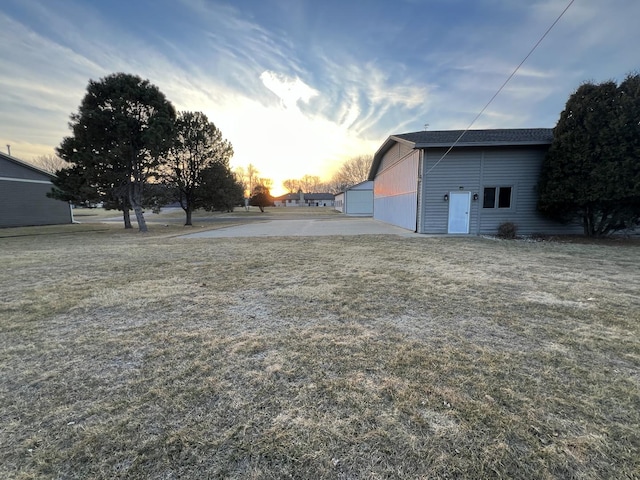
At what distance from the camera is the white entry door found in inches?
504

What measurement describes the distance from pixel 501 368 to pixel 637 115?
42.3 ft

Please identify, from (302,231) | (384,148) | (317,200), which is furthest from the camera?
(317,200)

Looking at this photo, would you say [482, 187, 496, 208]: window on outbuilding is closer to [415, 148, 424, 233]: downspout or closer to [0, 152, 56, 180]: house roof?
[415, 148, 424, 233]: downspout

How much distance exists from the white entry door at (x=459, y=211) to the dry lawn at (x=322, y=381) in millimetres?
8101

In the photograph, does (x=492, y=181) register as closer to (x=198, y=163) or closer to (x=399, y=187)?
(x=399, y=187)

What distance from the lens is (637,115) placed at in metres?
9.34

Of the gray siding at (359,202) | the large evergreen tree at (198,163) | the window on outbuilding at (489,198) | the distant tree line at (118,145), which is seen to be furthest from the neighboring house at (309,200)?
the window on outbuilding at (489,198)

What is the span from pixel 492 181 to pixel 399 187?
5385 millimetres

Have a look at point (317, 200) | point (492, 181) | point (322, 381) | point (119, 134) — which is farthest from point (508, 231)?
point (317, 200)

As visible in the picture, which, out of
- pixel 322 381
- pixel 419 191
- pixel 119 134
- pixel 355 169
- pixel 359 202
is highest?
pixel 355 169

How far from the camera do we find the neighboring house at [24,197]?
19750mm

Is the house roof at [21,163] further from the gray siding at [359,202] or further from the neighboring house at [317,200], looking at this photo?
the neighboring house at [317,200]

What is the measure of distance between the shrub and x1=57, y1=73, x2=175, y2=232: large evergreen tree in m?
18.2

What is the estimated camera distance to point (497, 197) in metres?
12.7
